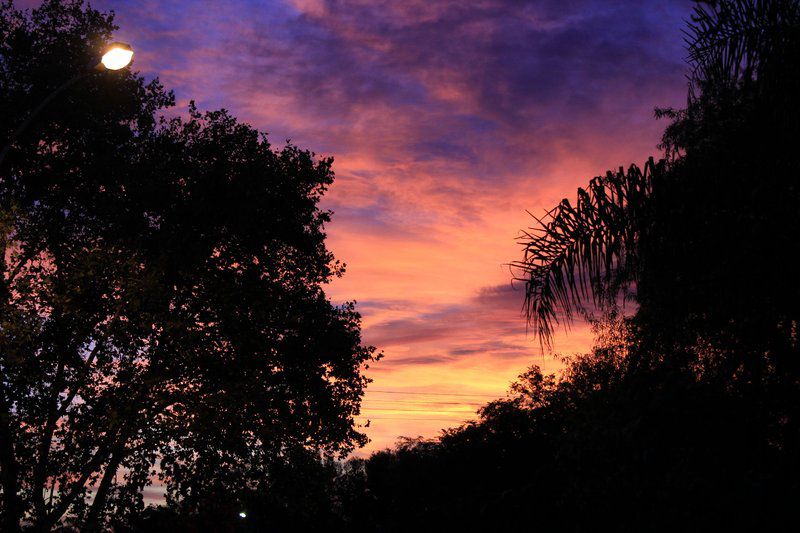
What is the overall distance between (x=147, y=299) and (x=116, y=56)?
6.48 metres

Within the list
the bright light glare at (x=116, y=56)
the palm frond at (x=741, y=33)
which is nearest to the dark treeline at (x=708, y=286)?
the palm frond at (x=741, y=33)

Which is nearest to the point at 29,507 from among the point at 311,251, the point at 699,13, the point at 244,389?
the point at 244,389

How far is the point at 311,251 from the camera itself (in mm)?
19375

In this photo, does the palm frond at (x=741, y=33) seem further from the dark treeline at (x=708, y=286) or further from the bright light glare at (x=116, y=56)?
the bright light glare at (x=116, y=56)

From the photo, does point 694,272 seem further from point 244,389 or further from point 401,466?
point 401,466

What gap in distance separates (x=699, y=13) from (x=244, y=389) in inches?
460

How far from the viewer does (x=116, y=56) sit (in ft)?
33.0

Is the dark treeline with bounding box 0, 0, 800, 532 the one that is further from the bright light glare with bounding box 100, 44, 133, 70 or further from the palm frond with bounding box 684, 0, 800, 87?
the bright light glare with bounding box 100, 44, 133, 70

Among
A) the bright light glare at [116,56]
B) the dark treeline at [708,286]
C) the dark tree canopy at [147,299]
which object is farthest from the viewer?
the dark tree canopy at [147,299]

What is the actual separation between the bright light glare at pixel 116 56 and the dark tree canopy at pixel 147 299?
5506mm

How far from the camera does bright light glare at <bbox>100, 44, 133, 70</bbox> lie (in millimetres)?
10008

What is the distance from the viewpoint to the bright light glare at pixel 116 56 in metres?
10.0

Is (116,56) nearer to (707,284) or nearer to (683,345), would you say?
(707,284)

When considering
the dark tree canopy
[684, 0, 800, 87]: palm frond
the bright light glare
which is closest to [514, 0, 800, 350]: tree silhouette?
[684, 0, 800, 87]: palm frond
